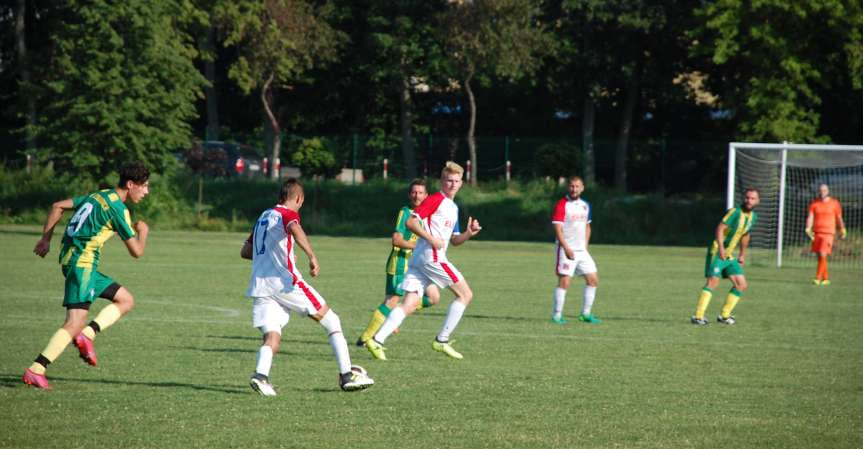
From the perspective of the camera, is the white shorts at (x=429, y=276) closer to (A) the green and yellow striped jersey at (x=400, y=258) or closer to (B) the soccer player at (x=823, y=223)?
(A) the green and yellow striped jersey at (x=400, y=258)

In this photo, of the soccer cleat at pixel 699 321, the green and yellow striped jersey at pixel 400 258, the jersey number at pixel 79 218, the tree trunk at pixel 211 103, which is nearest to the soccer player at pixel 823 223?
the soccer cleat at pixel 699 321

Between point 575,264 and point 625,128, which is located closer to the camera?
point 575,264

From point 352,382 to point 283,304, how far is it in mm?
800

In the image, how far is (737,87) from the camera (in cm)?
4809

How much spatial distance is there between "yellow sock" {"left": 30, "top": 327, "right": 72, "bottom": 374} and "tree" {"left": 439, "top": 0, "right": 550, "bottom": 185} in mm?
36251

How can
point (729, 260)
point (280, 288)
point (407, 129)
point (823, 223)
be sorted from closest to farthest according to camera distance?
point (280, 288) → point (729, 260) → point (823, 223) → point (407, 129)

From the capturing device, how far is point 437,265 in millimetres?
11883

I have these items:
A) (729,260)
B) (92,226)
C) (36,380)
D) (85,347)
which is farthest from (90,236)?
(729,260)

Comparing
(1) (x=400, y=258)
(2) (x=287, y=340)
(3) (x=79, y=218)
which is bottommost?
(2) (x=287, y=340)

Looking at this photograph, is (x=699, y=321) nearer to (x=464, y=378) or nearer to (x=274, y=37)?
(x=464, y=378)

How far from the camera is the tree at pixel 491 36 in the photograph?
45.3 meters

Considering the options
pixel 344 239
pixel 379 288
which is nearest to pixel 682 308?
pixel 379 288

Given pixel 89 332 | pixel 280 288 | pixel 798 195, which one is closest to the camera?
pixel 280 288

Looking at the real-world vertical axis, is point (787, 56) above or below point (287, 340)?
above
